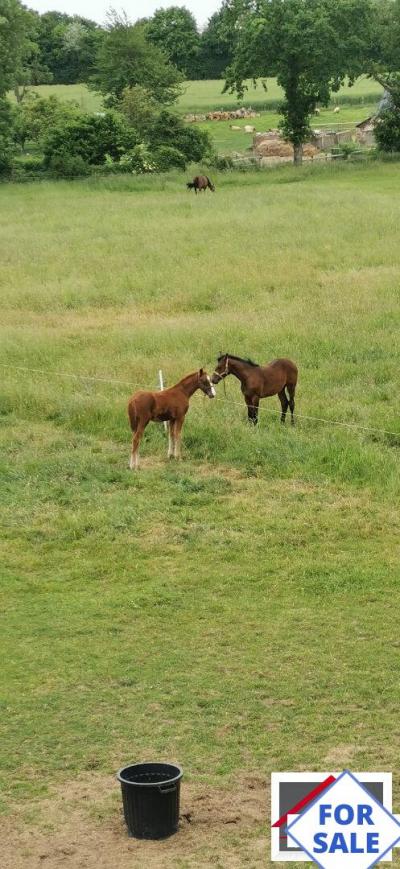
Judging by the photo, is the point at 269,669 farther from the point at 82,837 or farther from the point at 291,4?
the point at 291,4

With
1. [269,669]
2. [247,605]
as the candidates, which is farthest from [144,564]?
[269,669]

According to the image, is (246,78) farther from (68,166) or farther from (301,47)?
(68,166)

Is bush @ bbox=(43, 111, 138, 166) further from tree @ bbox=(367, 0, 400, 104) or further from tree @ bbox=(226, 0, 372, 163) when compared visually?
tree @ bbox=(367, 0, 400, 104)

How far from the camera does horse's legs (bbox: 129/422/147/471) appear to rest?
50.5 ft

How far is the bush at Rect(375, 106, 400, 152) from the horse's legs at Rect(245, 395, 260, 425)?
1781 inches

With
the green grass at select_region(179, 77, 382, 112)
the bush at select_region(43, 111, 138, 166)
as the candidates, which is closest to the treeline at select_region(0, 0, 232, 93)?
the green grass at select_region(179, 77, 382, 112)

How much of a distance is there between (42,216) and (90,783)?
31.9 m

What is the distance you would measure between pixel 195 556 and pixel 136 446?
9.04ft

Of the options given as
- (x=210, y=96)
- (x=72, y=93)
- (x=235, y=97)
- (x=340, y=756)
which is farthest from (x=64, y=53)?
(x=340, y=756)

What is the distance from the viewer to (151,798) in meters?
7.54

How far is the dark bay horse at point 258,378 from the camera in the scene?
16219 millimetres

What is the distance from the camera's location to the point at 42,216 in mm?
38531

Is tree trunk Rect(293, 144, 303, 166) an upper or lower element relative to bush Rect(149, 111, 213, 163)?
lower

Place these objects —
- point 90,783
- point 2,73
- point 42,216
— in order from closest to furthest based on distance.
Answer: point 90,783, point 42,216, point 2,73
